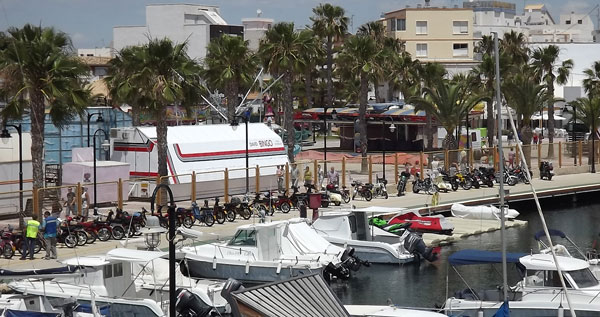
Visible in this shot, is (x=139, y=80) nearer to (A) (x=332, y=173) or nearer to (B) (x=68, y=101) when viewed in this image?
(B) (x=68, y=101)

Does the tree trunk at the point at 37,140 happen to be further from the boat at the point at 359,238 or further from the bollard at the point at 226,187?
the boat at the point at 359,238

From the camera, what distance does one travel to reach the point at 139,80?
47906mm

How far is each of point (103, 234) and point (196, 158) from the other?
44.8ft

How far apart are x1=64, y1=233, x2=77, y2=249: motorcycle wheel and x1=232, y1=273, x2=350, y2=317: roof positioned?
18609 mm

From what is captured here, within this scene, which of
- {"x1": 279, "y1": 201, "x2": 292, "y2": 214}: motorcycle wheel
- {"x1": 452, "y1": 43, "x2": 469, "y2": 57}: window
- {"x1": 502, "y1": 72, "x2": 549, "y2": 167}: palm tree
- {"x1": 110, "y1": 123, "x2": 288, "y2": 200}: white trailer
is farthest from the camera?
{"x1": 452, "y1": 43, "x2": 469, "y2": 57}: window

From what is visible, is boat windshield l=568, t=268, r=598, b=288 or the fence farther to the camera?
the fence

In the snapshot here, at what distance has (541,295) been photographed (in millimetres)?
28203

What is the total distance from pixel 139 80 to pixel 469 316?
24125 millimetres

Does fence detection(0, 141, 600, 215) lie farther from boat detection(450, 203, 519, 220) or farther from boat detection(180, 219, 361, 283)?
boat detection(180, 219, 361, 283)

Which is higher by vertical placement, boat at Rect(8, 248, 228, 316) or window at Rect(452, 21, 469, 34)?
window at Rect(452, 21, 469, 34)

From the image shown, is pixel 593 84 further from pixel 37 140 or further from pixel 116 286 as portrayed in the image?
pixel 116 286

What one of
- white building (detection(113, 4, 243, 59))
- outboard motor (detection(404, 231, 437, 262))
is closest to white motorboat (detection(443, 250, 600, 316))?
outboard motor (detection(404, 231, 437, 262))

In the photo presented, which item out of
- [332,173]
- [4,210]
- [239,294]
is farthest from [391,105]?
[239,294]

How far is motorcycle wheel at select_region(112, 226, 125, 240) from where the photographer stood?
40375 millimetres
